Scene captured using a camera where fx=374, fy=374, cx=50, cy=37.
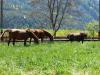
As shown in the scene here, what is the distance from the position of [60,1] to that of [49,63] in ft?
175

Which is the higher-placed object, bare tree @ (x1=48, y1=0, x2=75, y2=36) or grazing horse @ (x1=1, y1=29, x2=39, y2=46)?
grazing horse @ (x1=1, y1=29, x2=39, y2=46)

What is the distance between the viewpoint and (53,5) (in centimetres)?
6538

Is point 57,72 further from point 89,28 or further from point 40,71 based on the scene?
point 89,28

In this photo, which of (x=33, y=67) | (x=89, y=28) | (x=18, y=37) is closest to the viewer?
(x=33, y=67)

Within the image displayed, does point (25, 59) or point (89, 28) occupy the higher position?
point (25, 59)

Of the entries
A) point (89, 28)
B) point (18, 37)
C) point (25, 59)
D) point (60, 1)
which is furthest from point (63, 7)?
point (25, 59)

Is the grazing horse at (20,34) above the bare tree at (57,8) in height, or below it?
above

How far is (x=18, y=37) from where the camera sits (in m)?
32.1

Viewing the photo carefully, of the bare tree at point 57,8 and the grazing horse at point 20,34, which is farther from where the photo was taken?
the bare tree at point 57,8

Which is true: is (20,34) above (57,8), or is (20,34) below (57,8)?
above

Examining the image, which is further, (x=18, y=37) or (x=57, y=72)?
(x=18, y=37)

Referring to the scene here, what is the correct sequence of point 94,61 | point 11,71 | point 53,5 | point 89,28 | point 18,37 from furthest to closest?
point 89,28 < point 53,5 < point 18,37 < point 94,61 < point 11,71

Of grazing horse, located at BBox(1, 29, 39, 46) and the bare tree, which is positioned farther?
the bare tree

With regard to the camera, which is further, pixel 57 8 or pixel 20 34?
pixel 57 8
